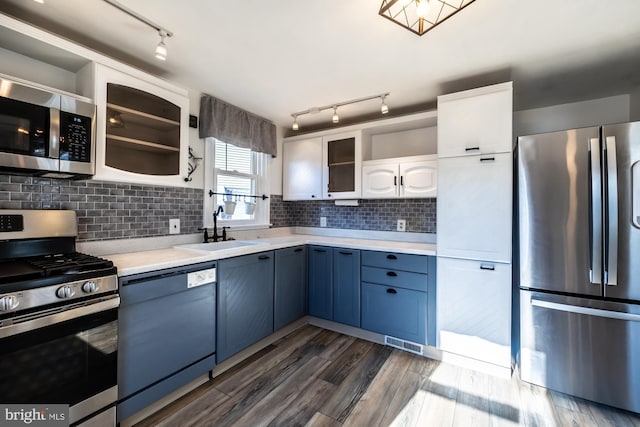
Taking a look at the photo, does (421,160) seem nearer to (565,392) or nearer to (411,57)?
(411,57)

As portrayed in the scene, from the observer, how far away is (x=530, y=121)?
2721 millimetres

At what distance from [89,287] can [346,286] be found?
1.94 meters

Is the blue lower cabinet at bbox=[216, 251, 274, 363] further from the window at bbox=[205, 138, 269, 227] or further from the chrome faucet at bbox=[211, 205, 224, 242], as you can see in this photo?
the window at bbox=[205, 138, 269, 227]

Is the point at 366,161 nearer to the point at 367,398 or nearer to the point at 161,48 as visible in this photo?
the point at 161,48

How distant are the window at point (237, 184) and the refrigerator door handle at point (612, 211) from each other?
2.81 m

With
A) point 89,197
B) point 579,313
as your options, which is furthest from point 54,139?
point 579,313

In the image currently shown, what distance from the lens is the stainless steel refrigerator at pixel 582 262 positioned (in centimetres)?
167

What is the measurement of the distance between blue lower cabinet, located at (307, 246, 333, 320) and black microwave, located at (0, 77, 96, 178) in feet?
6.27

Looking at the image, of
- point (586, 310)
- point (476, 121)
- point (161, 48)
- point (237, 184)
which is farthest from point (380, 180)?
point (161, 48)

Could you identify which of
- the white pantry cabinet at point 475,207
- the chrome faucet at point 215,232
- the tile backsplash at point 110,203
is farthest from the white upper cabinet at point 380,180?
the tile backsplash at point 110,203

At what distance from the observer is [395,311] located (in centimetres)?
244

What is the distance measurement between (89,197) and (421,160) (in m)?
2.60

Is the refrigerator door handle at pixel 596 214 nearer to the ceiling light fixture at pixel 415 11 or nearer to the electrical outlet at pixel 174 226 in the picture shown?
the ceiling light fixture at pixel 415 11

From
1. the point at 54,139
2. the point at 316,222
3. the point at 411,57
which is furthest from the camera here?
the point at 316,222
